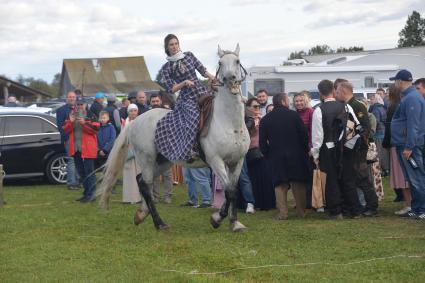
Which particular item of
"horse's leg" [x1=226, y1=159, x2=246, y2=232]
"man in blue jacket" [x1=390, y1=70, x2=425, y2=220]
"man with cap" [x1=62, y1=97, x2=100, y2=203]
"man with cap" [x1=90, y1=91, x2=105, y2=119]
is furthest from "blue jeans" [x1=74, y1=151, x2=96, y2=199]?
"man in blue jacket" [x1=390, y1=70, x2=425, y2=220]

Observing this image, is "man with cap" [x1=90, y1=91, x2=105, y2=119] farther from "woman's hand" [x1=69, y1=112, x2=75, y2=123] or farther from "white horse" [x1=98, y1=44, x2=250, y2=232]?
"white horse" [x1=98, y1=44, x2=250, y2=232]

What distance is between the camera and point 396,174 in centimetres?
1114

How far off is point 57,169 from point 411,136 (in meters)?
10.0

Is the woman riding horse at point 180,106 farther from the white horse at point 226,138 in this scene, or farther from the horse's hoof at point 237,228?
the horse's hoof at point 237,228

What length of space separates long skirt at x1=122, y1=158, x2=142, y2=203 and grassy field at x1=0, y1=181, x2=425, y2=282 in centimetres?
159

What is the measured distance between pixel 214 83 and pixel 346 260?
10.7 ft

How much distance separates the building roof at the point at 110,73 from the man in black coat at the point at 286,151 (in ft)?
215

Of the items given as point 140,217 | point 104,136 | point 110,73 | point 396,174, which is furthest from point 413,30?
point 140,217

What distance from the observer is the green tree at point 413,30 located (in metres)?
80.1

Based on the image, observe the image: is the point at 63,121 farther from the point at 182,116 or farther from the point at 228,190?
the point at 228,190

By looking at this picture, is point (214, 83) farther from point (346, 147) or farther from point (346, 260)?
point (346, 260)

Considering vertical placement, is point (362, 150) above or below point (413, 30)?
below

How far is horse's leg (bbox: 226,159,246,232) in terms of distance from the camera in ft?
31.4

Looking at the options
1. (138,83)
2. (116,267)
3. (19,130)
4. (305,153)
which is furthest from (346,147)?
(138,83)
